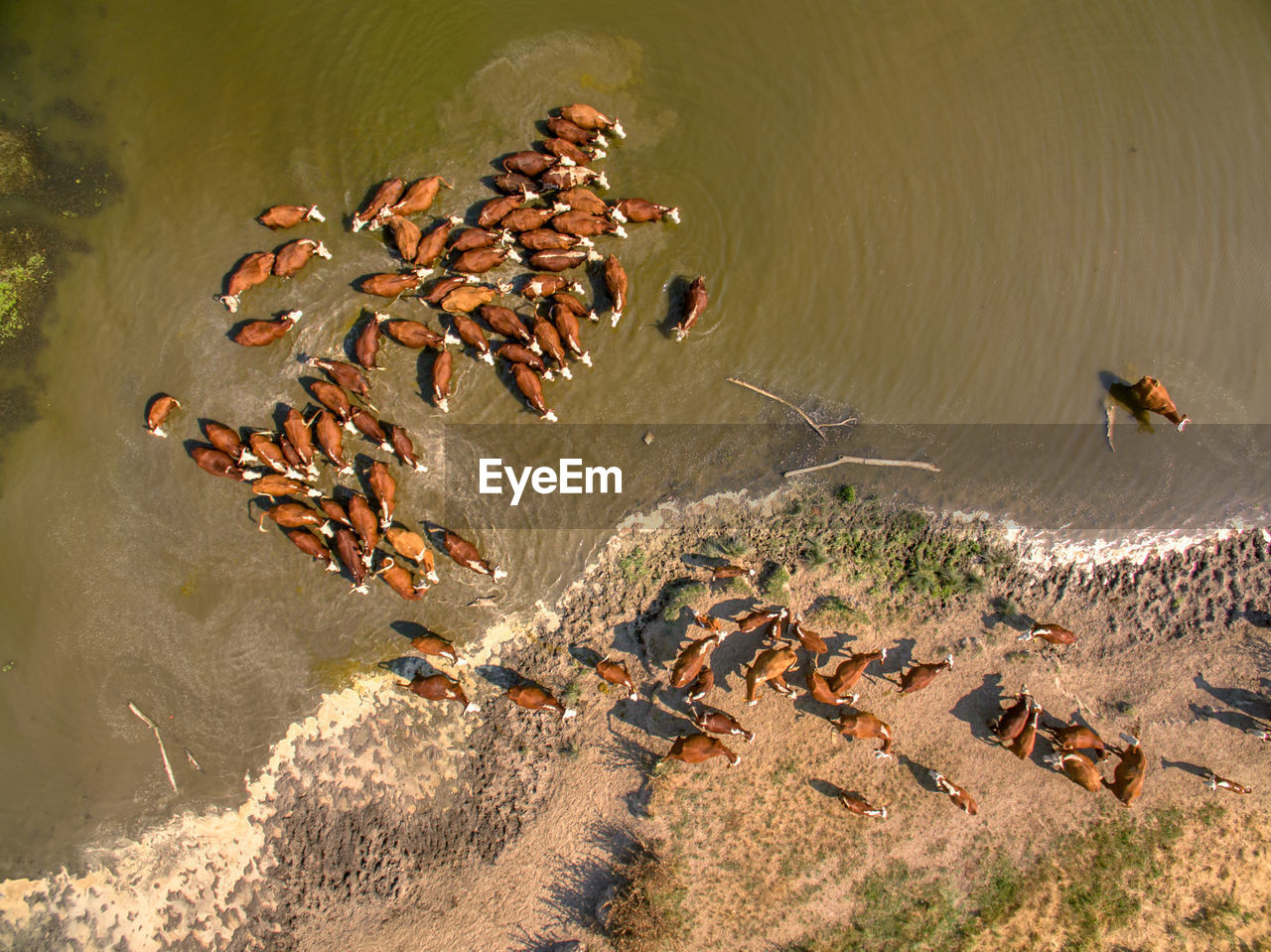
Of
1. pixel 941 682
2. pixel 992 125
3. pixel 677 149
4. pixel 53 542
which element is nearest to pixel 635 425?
pixel 677 149

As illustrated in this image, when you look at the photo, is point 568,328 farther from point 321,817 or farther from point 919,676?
point 321,817

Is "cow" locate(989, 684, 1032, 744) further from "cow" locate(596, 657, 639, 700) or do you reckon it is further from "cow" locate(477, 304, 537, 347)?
"cow" locate(477, 304, 537, 347)

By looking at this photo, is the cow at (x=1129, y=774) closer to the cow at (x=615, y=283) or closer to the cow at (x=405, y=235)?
the cow at (x=615, y=283)

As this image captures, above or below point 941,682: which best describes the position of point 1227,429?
above

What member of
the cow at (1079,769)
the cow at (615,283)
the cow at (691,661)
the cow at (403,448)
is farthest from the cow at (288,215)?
the cow at (1079,769)

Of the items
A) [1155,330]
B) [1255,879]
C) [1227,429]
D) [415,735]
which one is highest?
[1155,330]

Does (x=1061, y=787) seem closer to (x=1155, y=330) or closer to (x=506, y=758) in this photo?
(x=1155, y=330)
